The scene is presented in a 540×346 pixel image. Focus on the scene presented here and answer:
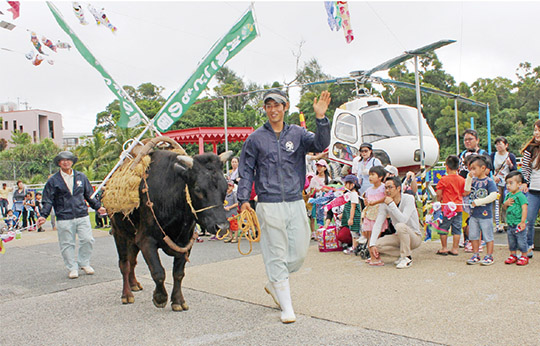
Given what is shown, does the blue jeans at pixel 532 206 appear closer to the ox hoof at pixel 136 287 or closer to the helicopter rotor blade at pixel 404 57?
the helicopter rotor blade at pixel 404 57

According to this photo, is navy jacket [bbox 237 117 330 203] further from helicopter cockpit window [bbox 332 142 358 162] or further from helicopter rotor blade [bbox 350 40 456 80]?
helicopter cockpit window [bbox 332 142 358 162]

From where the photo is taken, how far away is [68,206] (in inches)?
250

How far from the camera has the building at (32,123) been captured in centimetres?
5369


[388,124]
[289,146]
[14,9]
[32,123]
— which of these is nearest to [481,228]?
[289,146]

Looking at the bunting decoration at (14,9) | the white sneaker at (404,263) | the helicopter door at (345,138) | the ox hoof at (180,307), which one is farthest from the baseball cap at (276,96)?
the helicopter door at (345,138)

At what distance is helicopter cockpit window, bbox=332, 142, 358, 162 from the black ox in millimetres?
7664

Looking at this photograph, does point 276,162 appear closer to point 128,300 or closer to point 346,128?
point 128,300

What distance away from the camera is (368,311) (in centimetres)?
412

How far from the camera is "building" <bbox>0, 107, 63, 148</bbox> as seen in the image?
53688 millimetres

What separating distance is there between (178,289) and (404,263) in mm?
3088

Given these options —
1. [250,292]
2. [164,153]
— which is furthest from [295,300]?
[164,153]

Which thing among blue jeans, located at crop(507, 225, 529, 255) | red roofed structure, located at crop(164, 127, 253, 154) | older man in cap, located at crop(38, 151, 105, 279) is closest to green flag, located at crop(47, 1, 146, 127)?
older man in cap, located at crop(38, 151, 105, 279)

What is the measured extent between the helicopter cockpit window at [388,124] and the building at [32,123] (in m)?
48.9

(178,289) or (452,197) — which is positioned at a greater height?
(452,197)
